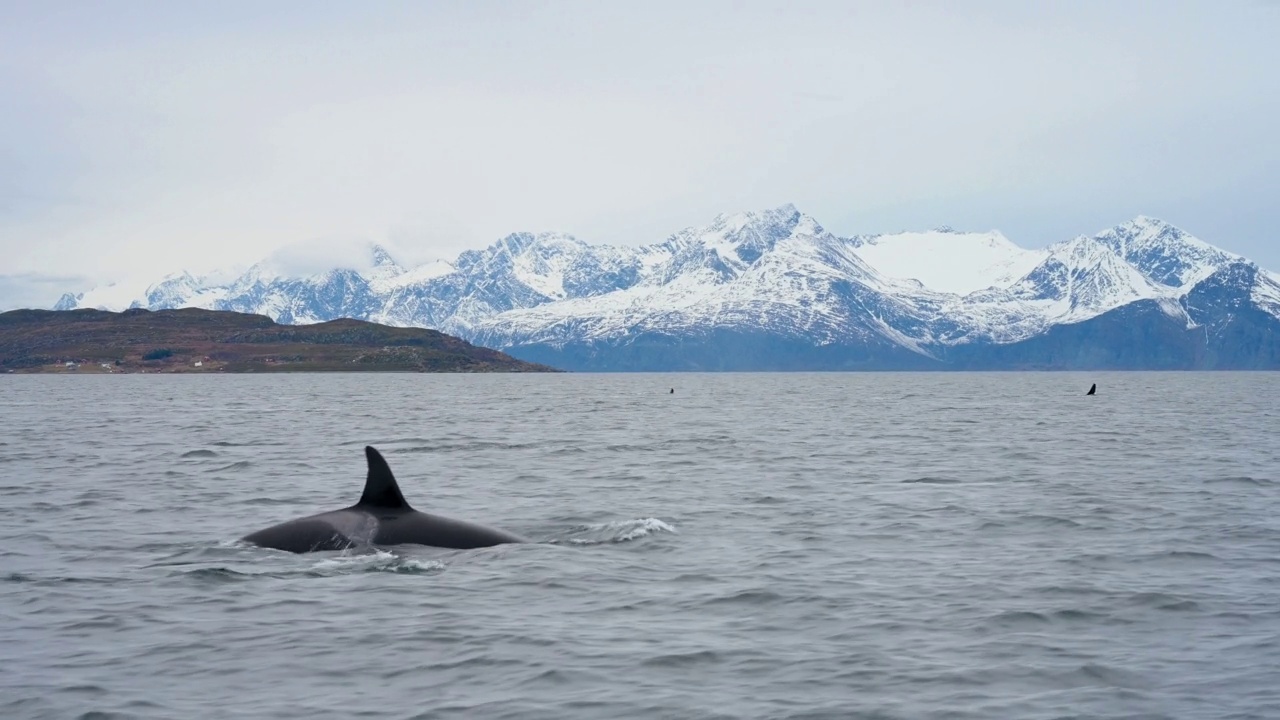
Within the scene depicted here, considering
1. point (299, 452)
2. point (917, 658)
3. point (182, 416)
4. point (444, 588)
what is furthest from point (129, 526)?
point (182, 416)

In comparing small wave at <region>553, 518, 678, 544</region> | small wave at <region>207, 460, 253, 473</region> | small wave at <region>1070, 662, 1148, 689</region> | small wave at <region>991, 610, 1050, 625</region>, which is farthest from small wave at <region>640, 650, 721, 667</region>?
small wave at <region>207, 460, 253, 473</region>

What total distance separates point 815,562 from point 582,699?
411 inches

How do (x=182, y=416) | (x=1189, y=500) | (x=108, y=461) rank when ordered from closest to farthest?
(x=1189, y=500), (x=108, y=461), (x=182, y=416)

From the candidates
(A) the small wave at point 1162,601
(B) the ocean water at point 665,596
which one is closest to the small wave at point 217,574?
(B) the ocean water at point 665,596

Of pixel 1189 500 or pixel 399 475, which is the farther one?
pixel 399 475

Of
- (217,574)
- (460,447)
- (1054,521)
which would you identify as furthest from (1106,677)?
(460,447)

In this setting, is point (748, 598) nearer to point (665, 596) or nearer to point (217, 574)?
point (665, 596)

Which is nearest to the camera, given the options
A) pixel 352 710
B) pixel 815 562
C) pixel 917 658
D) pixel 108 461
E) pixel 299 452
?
pixel 352 710

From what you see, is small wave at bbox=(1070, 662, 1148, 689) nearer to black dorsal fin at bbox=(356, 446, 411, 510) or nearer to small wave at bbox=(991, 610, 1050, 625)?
small wave at bbox=(991, 610, 1050, 625)

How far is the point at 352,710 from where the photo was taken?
15133mm

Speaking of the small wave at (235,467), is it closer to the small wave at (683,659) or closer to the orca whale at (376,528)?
the orca whale at (376,528)

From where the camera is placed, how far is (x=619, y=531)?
29.2 meters

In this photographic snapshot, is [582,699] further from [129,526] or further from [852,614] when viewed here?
[129,526]

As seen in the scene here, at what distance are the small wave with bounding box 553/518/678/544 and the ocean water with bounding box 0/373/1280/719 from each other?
0.11 meters
